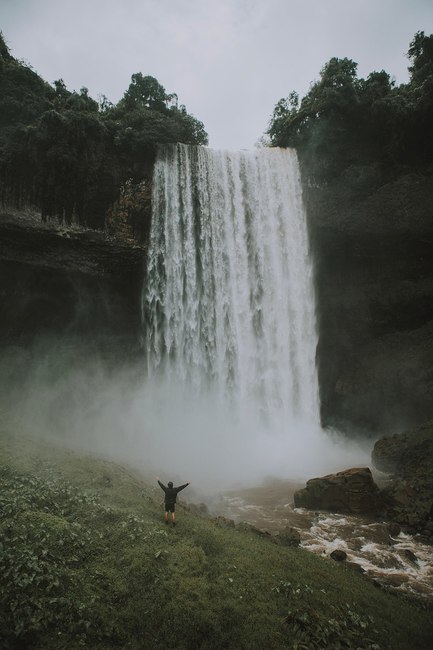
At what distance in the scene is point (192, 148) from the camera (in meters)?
24.6

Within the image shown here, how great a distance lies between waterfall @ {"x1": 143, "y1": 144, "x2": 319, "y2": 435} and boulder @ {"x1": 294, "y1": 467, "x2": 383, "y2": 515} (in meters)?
8.95

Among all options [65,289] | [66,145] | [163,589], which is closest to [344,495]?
[163,589]

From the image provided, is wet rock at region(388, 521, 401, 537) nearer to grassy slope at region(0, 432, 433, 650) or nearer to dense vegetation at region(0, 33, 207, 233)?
grassy slope at region(0, 432, 433, 650)

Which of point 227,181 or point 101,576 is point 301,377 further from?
point 101,576

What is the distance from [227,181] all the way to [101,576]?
22854mm

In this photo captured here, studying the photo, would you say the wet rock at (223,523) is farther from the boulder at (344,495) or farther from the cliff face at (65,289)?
the cliff face at (65,289)

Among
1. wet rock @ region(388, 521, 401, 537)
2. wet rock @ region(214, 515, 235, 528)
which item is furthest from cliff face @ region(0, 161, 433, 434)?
wet rock @ region(214, 515, 235, 528)

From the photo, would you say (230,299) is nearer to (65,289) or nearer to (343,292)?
(343,292)

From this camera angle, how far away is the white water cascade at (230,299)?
22.3 m

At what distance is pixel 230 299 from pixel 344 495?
542 inches

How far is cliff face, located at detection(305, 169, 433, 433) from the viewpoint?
22.2 meters

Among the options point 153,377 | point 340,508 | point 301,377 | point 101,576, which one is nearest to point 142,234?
point 153,377

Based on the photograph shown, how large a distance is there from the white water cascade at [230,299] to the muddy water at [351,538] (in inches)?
314

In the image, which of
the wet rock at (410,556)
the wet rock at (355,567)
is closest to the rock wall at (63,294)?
the wet rock at (355,567)
